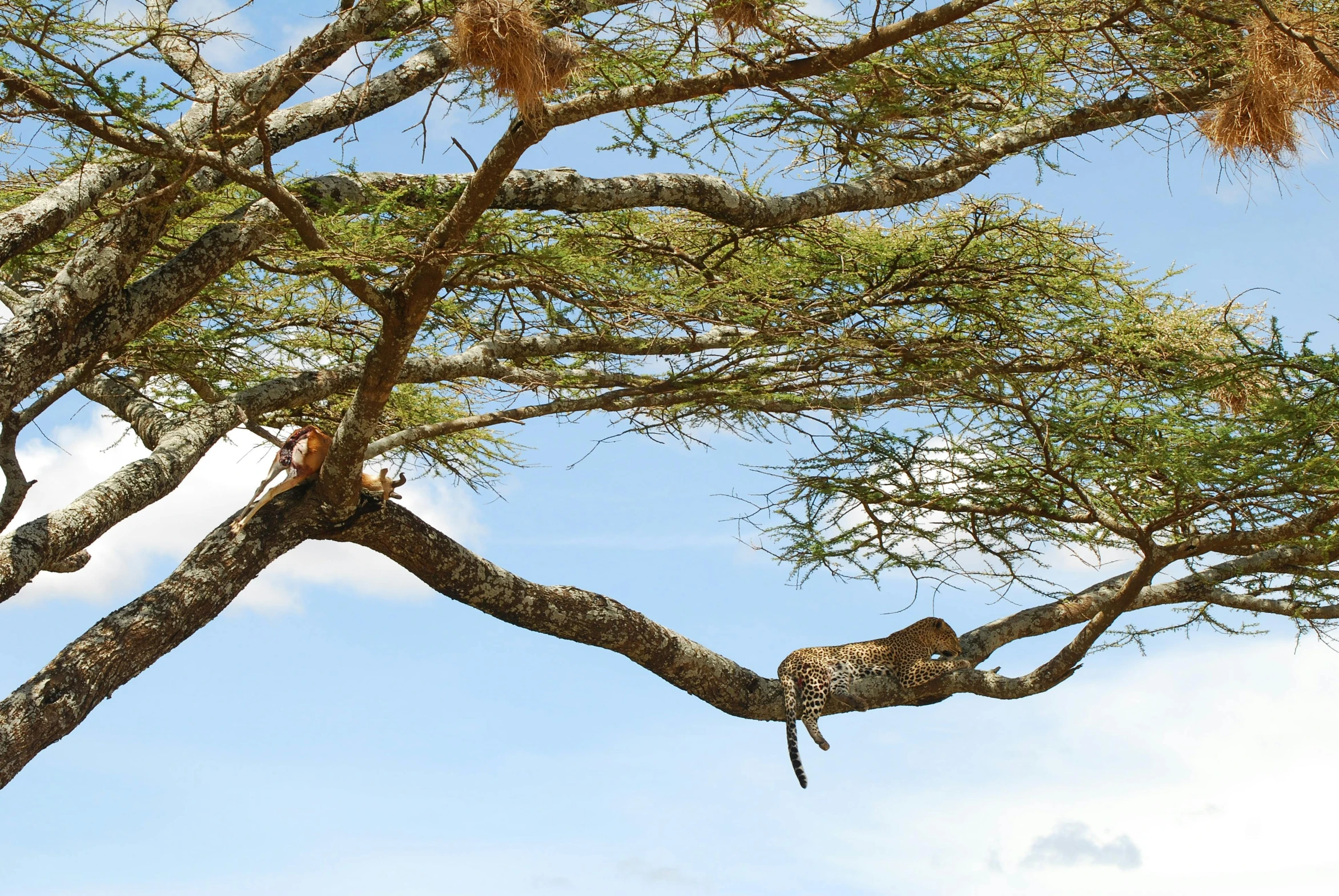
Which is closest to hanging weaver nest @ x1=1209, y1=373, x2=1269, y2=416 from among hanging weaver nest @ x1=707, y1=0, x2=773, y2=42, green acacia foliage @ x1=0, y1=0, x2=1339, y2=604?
green acacia foliage @ x1=0, y1=0, x2=1339, y2=604

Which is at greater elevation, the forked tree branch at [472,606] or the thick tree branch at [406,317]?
the thick tree branch at [406,317]

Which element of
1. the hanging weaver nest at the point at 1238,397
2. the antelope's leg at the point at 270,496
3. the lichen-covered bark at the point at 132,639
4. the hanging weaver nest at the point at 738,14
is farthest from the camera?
the hanging weaver nest at the point at 1238,397

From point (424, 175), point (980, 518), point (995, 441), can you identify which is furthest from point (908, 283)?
point (424, 175)

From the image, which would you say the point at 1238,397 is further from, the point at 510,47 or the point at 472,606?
→ the point at 510,47

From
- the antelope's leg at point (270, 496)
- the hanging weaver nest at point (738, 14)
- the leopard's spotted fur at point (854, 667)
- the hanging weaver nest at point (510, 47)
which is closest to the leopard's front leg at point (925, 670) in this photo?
the leopard's spotted fur at point (854, 667)

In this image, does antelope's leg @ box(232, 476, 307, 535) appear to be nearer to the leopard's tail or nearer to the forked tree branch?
the forked tree branch

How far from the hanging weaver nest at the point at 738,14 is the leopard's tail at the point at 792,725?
3844 mm

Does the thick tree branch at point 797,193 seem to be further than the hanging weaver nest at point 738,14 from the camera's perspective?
Yes

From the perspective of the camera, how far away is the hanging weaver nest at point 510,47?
436 cm

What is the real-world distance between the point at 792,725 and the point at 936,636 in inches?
42.7

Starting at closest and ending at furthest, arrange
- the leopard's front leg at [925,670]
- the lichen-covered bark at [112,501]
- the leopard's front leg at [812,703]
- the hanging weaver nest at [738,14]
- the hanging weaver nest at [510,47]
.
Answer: the hanging weaver nest at [510,47] < the hanging weaver nest at [738,14] < the lichen-covered bark at [112,501] < the leopard's front leg at [812,703] < the leopard's front leg at [925,670]

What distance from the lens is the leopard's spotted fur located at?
6988mm

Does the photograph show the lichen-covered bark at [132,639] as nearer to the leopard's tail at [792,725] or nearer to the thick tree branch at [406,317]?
the thick tree branch at [406,317]

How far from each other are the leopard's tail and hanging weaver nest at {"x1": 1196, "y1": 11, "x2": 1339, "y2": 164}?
12.5 ft
